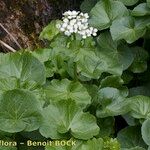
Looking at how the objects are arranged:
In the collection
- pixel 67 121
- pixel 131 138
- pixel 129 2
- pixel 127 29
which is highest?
pixel 129 2

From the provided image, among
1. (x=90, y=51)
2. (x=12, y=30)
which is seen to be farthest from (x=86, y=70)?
(x=12, y=30)

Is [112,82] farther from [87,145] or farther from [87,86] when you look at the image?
[87,145]

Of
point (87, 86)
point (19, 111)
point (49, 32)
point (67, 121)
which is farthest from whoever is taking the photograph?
point (49, 32)

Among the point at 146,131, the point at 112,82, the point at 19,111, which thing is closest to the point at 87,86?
the point at 112,82

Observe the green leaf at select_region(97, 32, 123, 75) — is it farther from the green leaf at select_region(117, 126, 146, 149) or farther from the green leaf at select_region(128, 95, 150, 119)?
the green leaf at select_region(117, 126, 146, 149)

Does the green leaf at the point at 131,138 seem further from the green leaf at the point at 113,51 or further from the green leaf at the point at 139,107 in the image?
the green leaf at the point at 113,51

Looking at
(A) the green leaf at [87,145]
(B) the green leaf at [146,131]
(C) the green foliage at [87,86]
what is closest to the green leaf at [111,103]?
(C) the green foliage at [87,86]

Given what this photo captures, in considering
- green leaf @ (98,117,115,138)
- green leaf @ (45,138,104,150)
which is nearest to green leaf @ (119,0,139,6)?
green leaf @ (98,117,115,138)
